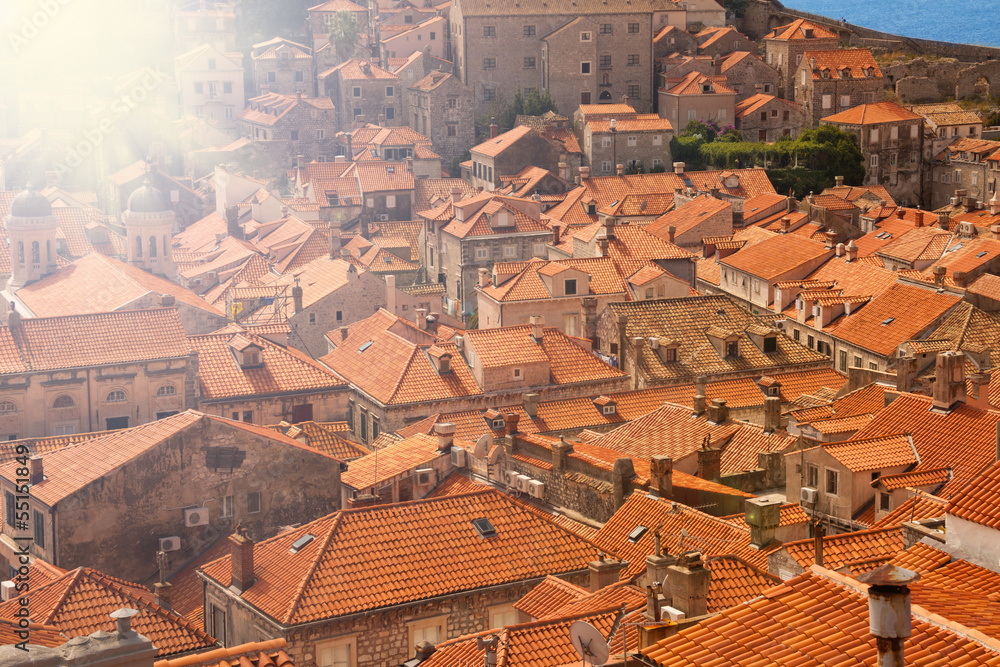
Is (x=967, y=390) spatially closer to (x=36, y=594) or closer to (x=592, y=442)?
(x=592, y=442)

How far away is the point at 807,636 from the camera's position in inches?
512

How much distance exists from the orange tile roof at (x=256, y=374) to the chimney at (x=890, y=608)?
38118 millimetres

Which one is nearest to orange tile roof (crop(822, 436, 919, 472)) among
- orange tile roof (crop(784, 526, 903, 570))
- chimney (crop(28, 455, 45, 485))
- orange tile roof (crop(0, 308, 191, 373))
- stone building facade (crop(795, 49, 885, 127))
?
orange tile roof (crop(784, 526, 903, 570))

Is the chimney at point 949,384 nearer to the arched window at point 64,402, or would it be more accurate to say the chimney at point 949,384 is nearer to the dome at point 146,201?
the arched window at point 64,402

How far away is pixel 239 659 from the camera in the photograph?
21.3 m

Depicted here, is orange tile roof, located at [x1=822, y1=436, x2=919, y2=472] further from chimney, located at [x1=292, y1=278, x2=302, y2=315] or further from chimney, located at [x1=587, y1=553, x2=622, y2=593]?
chimney, located at [x1=292, y1=278, x2=302, y2=315]

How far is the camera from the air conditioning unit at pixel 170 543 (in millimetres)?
31797

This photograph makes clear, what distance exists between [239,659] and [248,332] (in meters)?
33.2

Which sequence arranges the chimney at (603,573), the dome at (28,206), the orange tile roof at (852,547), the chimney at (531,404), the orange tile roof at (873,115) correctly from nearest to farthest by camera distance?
the orange tile roof at (852,547)
the chimney at (603,573)
the chimney at (531,404)
the dome at (28,206)
the orange tile roof at (873,115)

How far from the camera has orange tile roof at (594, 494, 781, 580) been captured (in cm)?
2666

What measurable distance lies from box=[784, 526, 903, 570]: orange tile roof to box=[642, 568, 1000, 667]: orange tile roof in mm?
10258

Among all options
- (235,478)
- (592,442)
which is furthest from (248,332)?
(235,478)

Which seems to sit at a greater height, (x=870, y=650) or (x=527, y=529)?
(x=870, y=650)

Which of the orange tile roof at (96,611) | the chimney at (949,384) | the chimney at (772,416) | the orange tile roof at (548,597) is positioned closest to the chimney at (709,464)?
the chimney at (772,416)
